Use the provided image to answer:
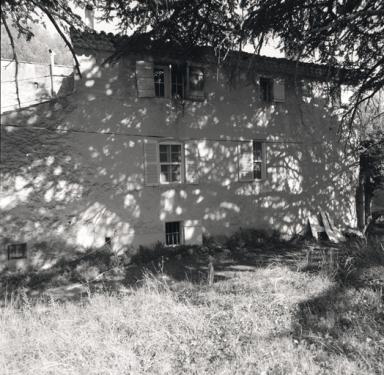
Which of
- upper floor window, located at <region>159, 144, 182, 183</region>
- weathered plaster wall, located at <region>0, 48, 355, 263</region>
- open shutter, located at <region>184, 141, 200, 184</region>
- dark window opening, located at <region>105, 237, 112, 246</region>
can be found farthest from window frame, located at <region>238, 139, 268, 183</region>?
dark window opening, located at <region>105, 237, 112, 246</region>

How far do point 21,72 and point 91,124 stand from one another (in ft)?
39.4

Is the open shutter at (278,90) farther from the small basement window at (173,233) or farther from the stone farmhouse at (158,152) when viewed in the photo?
the small basement window at (173,233)

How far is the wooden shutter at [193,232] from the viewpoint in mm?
11852

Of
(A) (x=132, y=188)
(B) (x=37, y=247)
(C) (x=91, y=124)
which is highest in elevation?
(C) (x=91, y=124)

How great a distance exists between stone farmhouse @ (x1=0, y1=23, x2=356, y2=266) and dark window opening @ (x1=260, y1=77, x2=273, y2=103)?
0.04 m

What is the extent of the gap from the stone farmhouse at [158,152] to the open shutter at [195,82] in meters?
0.04

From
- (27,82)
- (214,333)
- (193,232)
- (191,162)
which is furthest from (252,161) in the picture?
(27,82)

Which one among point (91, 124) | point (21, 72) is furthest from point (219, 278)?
point (21, 72)

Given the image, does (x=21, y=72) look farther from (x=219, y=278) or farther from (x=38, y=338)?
(x=38, y=338)

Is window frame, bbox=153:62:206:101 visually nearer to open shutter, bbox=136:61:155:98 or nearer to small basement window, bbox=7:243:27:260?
open shutter, bbox=136:61:155:98

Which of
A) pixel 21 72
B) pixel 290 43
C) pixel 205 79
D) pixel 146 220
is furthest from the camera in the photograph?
pixel 21 72

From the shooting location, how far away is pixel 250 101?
13094mm

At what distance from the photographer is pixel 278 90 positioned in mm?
13633

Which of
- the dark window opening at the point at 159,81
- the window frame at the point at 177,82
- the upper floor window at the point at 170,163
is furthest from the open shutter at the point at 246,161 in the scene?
the dark window opening at the point at 159,81
